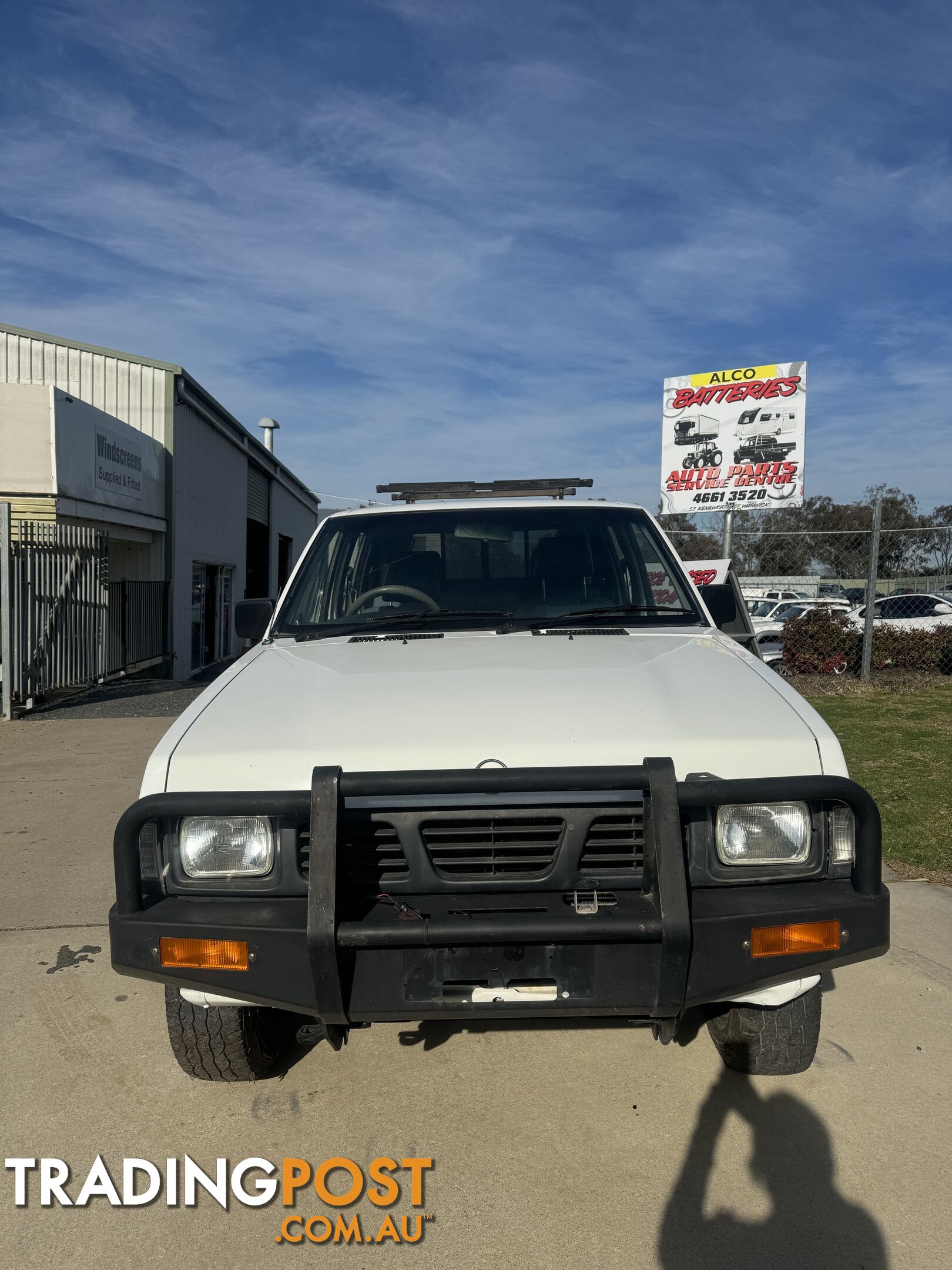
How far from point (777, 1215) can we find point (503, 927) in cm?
112

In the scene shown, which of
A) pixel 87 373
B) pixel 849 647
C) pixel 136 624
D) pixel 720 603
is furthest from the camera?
pixel 87 373

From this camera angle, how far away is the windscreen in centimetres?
405

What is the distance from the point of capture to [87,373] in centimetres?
1691

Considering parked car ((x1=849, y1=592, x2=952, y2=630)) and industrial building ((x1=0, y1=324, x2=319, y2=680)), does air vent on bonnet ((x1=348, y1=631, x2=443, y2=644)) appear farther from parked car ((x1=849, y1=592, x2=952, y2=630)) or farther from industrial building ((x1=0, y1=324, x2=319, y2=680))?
parked car ((x1=849, y1=592, x2=952, y2=630))

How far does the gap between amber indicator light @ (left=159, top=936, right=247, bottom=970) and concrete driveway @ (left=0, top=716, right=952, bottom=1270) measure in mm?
730

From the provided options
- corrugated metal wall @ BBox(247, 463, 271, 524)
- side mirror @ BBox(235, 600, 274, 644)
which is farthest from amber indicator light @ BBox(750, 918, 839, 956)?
corrugated metal wall @ BBox(247, 463, 271, 524)

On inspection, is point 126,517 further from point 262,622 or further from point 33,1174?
point 33,1174

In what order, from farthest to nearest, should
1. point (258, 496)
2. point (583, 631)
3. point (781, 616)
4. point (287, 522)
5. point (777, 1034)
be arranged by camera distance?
1. point (287, 522)
2. point (258, 496)
3. point (781, 616)
4. point (583, 631)
5. point (777, 1034)

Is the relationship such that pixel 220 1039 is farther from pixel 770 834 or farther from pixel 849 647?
pixel 849 647

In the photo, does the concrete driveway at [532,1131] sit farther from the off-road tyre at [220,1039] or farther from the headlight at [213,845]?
the headlight at [213,845]

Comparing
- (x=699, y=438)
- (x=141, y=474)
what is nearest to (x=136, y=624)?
→ (x=141, y=474)

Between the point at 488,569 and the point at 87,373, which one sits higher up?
the point at 87,373

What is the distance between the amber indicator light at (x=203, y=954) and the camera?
7.88 ft

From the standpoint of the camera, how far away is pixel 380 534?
14.4ft
